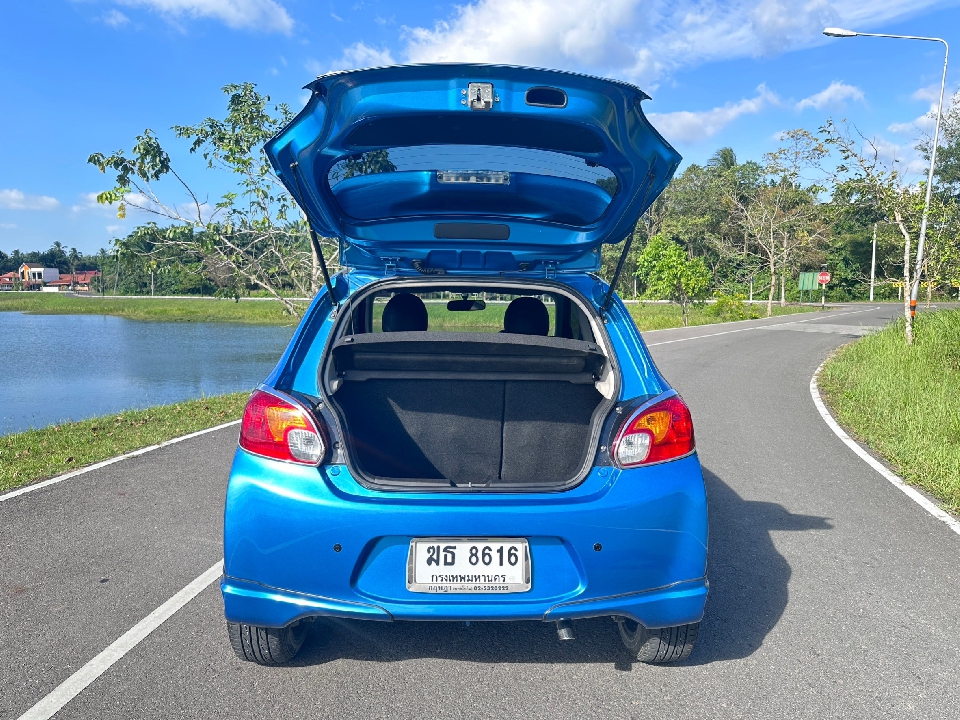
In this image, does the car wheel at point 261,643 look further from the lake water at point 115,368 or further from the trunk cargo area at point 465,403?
the lake water at point 115,368

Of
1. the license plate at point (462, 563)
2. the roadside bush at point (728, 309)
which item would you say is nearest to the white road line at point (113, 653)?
the license plate at point (462, 563)

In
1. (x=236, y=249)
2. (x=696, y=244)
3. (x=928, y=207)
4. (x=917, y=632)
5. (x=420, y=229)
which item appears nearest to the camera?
(x=917, y=632)

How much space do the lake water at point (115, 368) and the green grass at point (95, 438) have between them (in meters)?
2.10

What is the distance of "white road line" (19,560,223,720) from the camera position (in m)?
2.51

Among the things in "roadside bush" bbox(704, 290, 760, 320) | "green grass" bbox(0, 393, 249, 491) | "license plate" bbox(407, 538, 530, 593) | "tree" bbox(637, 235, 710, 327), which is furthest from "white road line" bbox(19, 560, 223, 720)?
"roadside bush" bbox(704, 290, 760, 320)

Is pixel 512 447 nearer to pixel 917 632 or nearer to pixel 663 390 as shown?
pixel 663 390

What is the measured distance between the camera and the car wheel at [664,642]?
9.16 feet

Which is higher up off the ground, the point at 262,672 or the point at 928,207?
the point at 928,207

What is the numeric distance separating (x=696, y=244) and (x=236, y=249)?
59.3 meters

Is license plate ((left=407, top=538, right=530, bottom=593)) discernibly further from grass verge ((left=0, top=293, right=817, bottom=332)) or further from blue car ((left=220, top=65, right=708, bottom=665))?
grass verge ((left=0, top=293, right=817, bottom=332))

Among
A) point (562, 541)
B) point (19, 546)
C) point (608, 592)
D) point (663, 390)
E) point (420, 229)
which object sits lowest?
point (19, 546)

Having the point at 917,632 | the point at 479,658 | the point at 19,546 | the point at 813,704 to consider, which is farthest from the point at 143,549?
the point at 917,632

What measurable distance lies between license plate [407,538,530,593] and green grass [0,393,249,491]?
4483mm

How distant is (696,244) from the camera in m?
66.2
